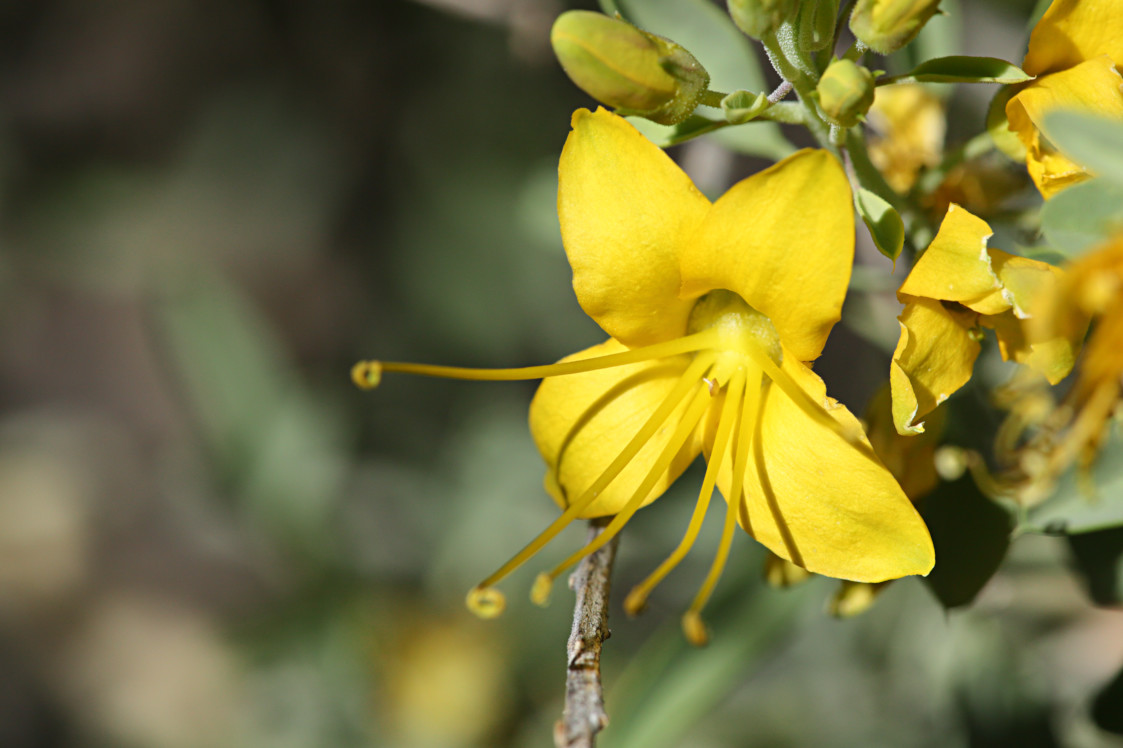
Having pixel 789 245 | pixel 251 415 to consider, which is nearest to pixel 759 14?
pixel 789 245

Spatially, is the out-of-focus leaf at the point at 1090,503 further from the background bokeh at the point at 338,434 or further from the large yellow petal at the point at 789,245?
the large yellow petal at the point at 789,245

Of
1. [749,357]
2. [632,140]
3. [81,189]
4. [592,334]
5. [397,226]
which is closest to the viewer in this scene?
Result: [632,140]

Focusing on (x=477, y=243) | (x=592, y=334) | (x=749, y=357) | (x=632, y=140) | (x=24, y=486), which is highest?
(x=632, y=140)

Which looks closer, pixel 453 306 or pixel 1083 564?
pixel 1083 564

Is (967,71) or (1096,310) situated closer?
(1096,310)

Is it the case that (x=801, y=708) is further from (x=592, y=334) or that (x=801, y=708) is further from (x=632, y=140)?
(x=632, y=140)

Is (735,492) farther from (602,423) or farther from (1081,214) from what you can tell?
(1081,214)

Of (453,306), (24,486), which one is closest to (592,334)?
(453,306)
